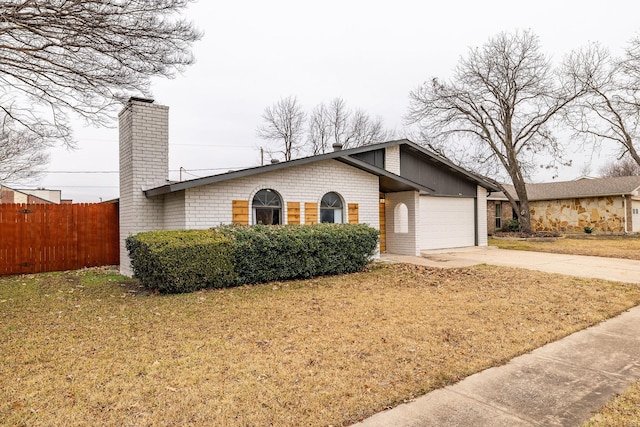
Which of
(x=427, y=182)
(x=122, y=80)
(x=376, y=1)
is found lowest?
(x=427, y=182)

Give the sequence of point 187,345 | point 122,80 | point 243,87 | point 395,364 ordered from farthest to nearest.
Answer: point 243,87, point 122,80, point 187,345, point 395,364

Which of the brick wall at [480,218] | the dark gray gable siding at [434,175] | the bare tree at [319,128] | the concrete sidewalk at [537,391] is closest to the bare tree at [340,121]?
the bare tree at [319,128]

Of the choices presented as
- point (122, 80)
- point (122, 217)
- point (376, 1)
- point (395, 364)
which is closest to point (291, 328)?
point (395, 364)

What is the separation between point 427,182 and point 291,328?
39.0 ft

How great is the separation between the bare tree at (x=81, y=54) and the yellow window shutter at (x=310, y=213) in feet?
15.9

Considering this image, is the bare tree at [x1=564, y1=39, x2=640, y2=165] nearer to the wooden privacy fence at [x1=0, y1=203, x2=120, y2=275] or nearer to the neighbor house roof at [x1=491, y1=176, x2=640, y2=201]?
the neighbor house roof at [x1=491, y1=176, x2=640, y2=201]

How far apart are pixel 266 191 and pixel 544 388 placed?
8277 mm

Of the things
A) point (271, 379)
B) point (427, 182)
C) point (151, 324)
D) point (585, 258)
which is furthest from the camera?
point (427, 182)

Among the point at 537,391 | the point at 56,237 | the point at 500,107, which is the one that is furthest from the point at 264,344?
the point at 500,107

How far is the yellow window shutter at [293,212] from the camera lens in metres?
11.0

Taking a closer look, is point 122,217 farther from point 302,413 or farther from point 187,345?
point 302,413

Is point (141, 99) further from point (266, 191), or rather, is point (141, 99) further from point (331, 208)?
point (331, 208)

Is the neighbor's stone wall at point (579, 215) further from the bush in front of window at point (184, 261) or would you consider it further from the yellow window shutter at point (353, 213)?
the bush in front of window at point (184, 261)

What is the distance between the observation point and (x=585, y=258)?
12906 millimetres
